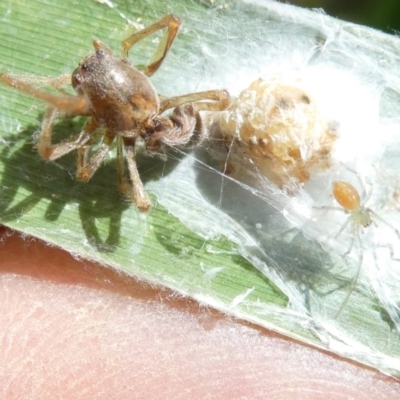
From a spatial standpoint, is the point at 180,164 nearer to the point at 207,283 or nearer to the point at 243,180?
the point at 243,180

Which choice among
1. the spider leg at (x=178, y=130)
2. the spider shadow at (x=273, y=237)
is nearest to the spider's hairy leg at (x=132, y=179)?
the spider leg at (x=178, y=130)

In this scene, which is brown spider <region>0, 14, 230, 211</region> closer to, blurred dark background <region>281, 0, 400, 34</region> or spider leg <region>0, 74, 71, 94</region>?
spider leg <region>0, 74, 71, 94</region>

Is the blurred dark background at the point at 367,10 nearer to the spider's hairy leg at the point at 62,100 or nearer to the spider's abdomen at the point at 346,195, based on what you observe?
the spider's abdomen at the point at 346,195

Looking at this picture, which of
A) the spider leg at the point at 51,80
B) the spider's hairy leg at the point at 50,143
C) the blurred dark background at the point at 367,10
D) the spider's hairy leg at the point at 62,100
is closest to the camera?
the spider's hairy leg at the point at 62,100

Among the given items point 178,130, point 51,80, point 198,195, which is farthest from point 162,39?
point 198,195

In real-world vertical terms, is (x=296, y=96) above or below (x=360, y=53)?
below

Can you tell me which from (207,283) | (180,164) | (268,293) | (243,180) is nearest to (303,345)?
(268,293)

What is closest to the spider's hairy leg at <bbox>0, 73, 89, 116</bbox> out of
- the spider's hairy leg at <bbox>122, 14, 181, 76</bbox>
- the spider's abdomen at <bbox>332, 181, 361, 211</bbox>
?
the spider's hairy leg at <bbox>122, 14, 181, 76</bbox>
